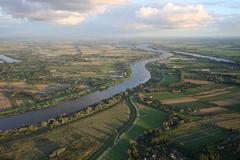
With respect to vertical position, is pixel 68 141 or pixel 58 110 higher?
pixel 68 141

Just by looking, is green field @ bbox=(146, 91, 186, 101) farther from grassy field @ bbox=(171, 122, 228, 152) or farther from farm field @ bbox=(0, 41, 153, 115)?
grassy field @ bbox=(171, 122, 228, 152)

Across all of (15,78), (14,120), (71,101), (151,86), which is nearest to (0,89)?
(15,78)

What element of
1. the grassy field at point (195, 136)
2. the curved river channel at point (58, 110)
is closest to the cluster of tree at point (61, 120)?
the curved river channel at point (58, 110)

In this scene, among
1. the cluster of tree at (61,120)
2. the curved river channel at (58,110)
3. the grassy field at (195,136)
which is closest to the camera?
the grassy field at (195,136)

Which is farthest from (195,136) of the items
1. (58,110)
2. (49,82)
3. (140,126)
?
(49,82)

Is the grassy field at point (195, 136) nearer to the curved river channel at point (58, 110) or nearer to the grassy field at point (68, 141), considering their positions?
the grassy field at point (68, 141)

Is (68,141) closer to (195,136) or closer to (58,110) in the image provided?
(58,110)
